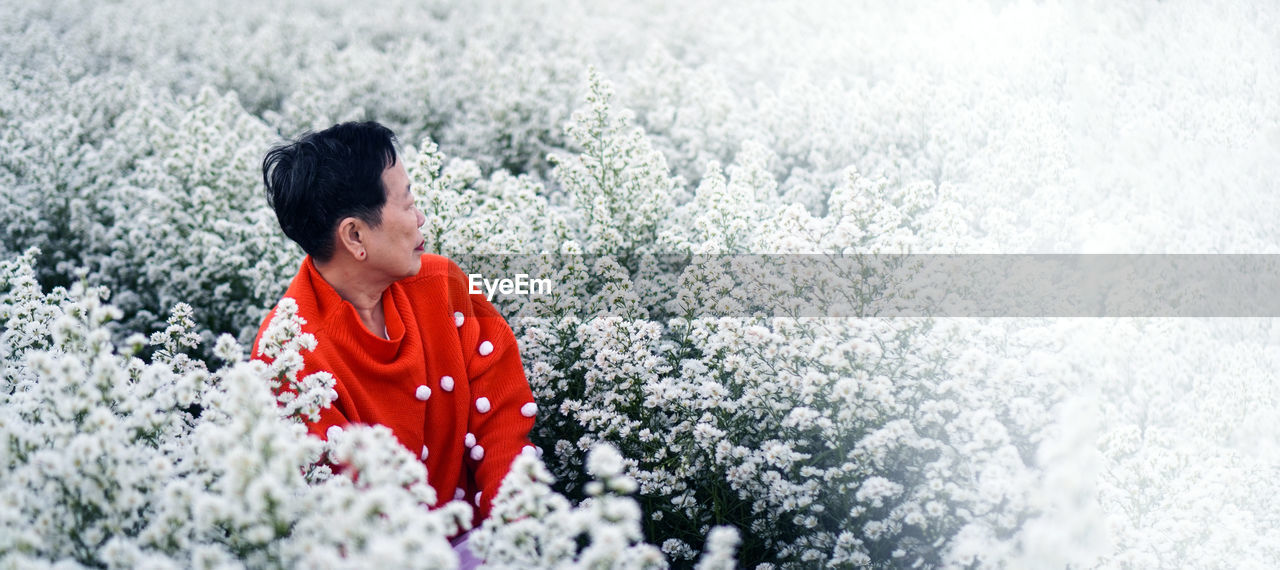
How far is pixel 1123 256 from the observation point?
482 centimetres

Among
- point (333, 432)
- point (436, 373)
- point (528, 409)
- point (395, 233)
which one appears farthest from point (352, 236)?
point (528, 409)

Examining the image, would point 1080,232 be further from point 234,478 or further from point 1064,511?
point 234,478

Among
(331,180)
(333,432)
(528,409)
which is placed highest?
(331,180)

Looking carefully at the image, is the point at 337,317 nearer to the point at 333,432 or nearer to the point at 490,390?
the point at 333,432

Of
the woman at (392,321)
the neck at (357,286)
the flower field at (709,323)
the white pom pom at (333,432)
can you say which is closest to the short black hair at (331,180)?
the woman at (392,321)

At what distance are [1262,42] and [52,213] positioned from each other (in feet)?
28.1

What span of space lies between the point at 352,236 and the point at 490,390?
0.86 meters

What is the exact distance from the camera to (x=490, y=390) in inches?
151

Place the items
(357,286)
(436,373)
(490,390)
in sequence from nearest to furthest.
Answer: (357,286), (436,373), (490,390)

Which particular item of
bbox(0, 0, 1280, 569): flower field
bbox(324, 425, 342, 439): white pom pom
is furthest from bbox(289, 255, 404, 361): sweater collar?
bbox(324, 425, 342, 439): white pom pom

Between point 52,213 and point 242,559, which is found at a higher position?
point 52,213

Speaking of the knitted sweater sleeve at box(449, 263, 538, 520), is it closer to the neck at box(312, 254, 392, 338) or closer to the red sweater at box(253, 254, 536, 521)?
the red sweater at box(253, 254, 536, 521)

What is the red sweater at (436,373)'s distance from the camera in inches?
136

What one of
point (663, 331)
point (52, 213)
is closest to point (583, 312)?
point (663, 331)
